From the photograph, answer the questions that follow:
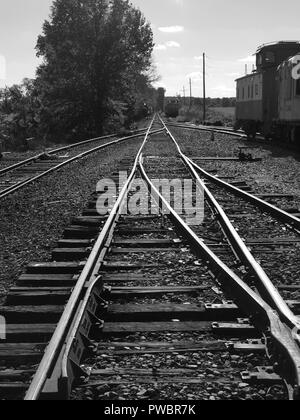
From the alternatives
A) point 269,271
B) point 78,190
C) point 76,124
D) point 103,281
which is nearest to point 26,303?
point 103,281

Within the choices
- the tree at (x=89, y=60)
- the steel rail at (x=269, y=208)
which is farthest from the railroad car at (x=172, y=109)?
the steel rail at (x=269, y=208)

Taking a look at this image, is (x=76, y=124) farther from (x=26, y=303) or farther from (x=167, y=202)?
(x=26, y=303)

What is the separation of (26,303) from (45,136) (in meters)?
44.6

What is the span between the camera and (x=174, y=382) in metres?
3.19

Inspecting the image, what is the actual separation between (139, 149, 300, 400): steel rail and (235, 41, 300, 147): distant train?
14.1 metres

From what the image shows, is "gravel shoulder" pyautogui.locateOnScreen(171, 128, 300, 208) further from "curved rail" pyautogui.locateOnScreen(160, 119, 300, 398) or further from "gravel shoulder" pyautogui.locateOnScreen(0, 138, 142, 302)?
"curved rail" pyautogui.locateOnScreen(160, 119, 300, 398)

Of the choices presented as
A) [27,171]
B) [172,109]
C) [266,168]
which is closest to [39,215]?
[27,171]

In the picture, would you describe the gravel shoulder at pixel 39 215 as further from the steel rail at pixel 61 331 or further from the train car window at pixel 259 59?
the train car window at pixel 259 59

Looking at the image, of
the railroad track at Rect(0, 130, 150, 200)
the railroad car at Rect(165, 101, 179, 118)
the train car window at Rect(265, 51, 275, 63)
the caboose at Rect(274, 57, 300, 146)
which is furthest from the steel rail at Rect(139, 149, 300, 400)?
the railroad car at Rect(165, 101, 179, 118)

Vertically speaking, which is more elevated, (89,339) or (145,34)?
(145,34)

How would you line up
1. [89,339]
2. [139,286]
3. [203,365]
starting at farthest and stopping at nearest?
[139,286], [89,339], [203,365]

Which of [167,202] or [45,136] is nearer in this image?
[167,202]

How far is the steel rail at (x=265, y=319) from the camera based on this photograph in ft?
10.4

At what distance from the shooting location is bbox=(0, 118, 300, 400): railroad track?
10.3 ft
